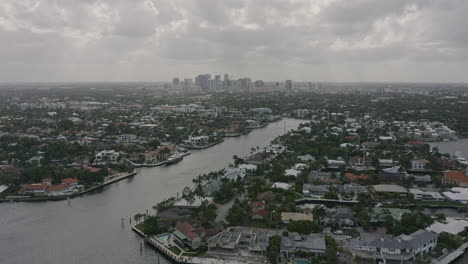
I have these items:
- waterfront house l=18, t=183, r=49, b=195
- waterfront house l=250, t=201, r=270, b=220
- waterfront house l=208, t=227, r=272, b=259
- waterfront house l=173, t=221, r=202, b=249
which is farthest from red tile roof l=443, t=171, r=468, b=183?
waterfront house l=18, t=183, r=49, b=195

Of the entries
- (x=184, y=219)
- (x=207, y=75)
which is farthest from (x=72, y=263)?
(x=207, y=75)

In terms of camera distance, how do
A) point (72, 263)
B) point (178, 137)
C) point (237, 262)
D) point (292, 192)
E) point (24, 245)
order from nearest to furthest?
point (237, 262), point (72, 263), point (24, 245), point (292, 192), point (178, 137)

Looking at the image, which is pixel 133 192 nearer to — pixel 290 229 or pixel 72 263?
pixel 72 263

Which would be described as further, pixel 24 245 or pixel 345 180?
pixel 345 180

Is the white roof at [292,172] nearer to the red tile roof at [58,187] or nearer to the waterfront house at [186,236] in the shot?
the waterfront house at [186,236]

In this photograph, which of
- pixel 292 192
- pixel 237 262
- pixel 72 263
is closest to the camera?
pixel 237 262

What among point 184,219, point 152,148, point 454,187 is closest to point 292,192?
point 184,219

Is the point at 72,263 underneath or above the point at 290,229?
underneath

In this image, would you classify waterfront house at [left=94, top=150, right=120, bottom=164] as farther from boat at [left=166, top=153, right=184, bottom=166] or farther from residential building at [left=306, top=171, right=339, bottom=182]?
residential building at [left=306, top=171, right=339, bottom=182]
